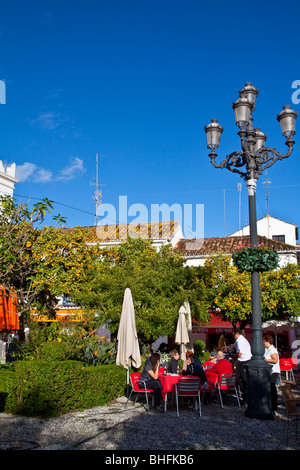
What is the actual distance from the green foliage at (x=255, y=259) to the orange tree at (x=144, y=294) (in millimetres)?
8198

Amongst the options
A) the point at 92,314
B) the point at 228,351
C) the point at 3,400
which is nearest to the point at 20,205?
the point at 92,314

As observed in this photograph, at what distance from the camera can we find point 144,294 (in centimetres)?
1719

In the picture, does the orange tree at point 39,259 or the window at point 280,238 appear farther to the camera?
the window at point 280,238

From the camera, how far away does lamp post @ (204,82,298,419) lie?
8273 millimetres

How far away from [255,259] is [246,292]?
15.4 meters

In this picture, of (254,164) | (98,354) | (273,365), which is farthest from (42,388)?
(254,164)

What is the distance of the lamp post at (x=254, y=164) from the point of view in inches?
326

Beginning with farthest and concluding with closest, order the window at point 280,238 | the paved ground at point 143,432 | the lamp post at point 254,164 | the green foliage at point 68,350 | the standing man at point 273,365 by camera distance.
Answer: the window at point 280,238, the standing man at point 273,365, the green foliage at point 68,350, the lamp post at point 254,164, the paved ground at point 143,432

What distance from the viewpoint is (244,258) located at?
855cm

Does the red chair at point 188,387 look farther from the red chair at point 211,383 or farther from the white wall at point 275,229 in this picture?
the white wall at point 275,229

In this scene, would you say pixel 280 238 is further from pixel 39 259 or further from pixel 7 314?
pixel 7 314

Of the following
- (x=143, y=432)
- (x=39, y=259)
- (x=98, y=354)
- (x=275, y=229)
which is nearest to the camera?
(x=143, y=432)

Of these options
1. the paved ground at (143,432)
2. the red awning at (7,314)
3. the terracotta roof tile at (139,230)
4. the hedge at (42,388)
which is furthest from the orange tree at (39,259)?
the terracotta roof tile at (139,230)
